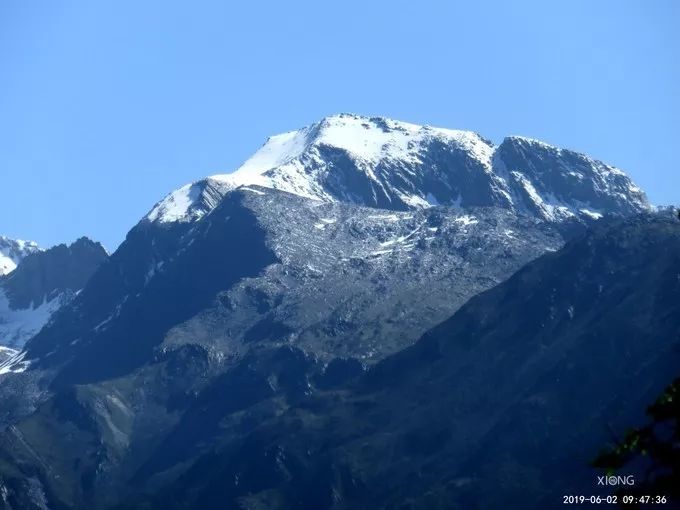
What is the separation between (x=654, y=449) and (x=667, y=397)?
6.52 ft

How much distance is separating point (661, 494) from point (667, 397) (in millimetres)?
3733

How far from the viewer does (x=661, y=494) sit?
176 ft

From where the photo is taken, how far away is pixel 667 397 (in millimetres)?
53031

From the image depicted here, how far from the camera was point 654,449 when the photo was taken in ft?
172

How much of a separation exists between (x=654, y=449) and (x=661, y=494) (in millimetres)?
2260

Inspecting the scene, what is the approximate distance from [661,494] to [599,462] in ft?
Answer: 9.67

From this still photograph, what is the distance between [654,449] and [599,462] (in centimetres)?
203

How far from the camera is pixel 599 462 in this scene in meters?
52.8
